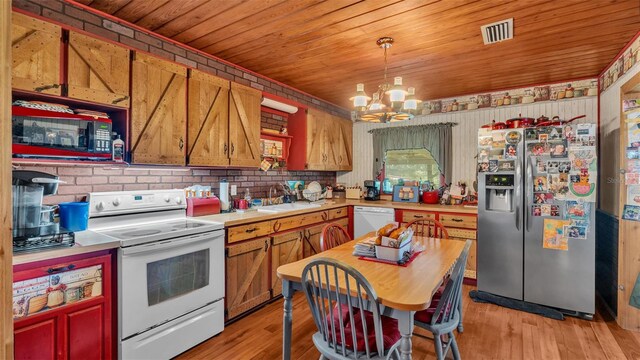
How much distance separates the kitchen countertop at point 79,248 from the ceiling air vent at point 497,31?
304 centimetres

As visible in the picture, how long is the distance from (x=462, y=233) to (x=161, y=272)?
10.6 feet

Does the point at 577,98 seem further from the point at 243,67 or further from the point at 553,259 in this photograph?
the point at 243,67

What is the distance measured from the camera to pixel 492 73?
3.46 meters

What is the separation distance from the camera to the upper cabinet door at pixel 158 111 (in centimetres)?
234

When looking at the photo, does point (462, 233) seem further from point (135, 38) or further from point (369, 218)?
point (135, 38)

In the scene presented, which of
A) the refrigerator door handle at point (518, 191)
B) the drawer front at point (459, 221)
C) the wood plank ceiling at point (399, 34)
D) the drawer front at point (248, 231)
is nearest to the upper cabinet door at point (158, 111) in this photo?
the wood plank ceiling at point (399, 34)

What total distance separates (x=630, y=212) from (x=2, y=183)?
12.6 feet

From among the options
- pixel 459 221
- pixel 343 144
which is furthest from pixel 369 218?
pixel 343 144

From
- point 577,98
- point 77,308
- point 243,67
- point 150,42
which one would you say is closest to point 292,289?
point 77,308

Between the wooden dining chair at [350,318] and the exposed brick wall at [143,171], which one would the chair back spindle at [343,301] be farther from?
the exposed brick wall at [143,171]

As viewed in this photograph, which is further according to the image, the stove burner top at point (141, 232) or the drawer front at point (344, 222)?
the drawer front at point (344, 222)

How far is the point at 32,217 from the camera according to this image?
5.81 ft

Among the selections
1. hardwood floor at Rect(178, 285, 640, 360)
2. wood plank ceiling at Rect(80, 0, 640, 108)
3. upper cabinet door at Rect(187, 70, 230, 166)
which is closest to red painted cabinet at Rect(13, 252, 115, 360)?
hardwood floor at Rect(178, 285, 640, 360)

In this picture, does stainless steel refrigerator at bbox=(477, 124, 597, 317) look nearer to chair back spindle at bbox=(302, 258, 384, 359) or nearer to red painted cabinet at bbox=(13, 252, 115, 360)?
chair back spindle at bbox=(302, 258, 384, 359)
